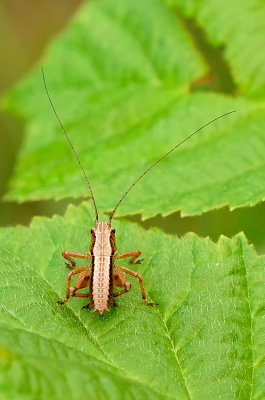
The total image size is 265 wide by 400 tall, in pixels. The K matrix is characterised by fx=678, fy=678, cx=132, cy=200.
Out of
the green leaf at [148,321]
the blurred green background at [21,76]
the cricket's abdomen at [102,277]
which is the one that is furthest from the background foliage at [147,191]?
the blurred green background at [21,76]

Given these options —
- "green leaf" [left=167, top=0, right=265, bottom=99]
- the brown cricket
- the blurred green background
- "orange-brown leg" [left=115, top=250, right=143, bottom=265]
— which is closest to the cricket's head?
the brown cricket

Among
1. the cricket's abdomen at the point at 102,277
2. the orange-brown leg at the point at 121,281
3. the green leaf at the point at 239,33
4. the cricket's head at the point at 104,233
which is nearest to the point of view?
the cricket's abdomen at the point at 102,277

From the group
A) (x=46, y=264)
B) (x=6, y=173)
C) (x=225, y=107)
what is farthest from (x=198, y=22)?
(x=6, y=173)

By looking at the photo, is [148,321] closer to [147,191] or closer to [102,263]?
[102,263]

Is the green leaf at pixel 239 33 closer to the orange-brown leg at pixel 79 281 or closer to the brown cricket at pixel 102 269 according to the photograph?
the brown cricket at pixel 102 269

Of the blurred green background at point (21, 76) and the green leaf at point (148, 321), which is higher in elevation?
the blurred green background at point (21, 76)

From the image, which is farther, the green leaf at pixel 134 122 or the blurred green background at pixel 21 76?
the blurred green background at pixel 21 76
